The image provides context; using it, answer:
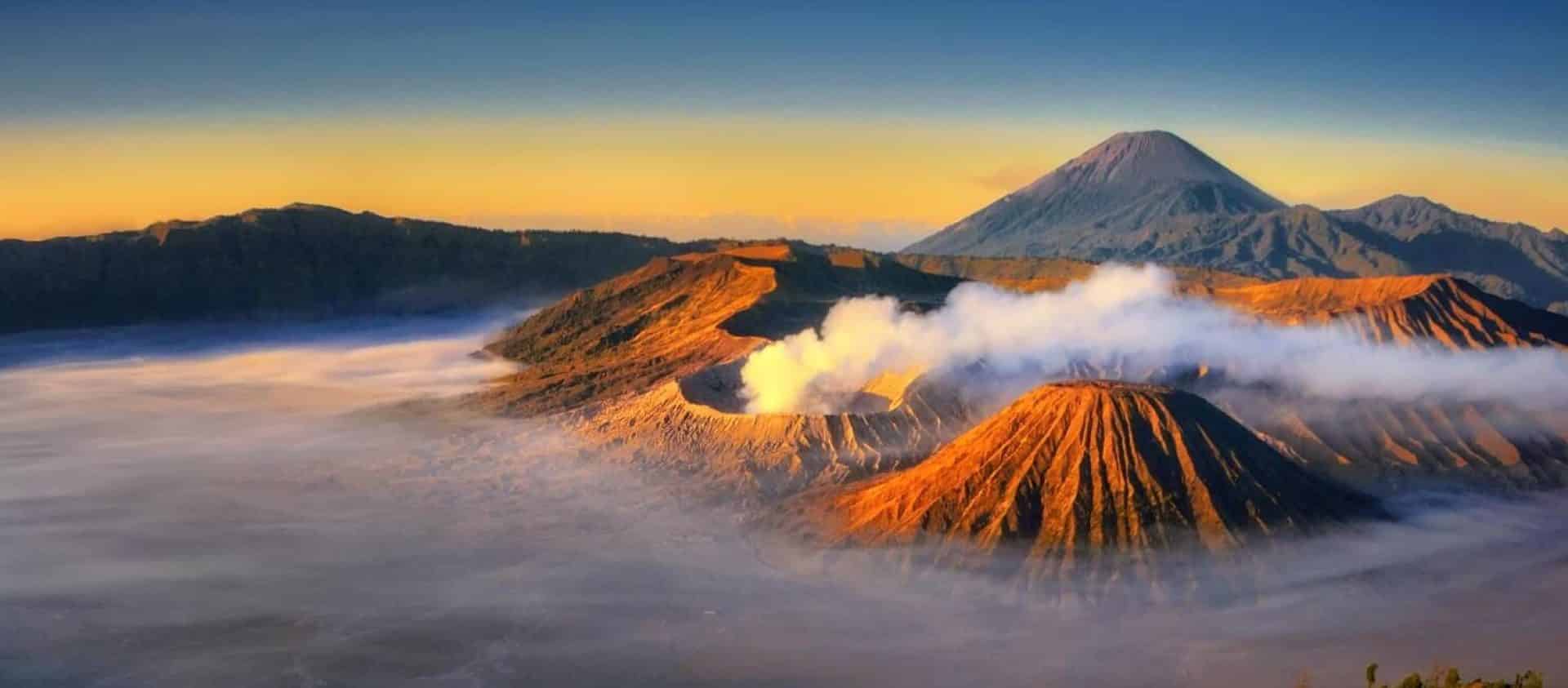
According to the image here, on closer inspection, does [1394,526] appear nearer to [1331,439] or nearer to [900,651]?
[1331,439]

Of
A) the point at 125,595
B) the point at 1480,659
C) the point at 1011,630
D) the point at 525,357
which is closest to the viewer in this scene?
the point at 1480,659

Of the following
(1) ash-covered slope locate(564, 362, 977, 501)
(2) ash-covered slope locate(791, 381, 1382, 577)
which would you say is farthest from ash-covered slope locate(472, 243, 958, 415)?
(2) ash-covered slope locate(791, 381, 1382, 577)

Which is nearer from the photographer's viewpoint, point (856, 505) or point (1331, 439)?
point (856, 505)

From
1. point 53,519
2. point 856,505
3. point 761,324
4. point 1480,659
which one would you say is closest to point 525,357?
point 761,324

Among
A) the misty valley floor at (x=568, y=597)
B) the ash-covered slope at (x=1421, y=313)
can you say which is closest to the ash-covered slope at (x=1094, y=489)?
the misty valley floor at (x=568, y=597)

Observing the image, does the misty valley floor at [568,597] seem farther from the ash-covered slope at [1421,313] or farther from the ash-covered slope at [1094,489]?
the ash-covered slope at [1421,313]

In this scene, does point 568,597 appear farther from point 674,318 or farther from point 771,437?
point 674,318
